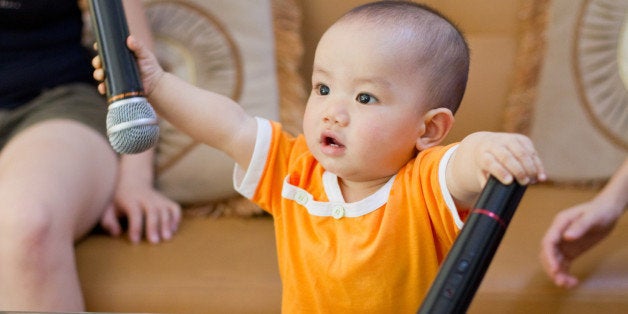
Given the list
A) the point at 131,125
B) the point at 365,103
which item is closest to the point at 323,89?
the point at 365,103

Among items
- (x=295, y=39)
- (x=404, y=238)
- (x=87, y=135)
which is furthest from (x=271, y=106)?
(x=404, y=238)

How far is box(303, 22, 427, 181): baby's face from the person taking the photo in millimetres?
594

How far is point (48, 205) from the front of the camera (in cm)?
83

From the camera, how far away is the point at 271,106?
1066mm

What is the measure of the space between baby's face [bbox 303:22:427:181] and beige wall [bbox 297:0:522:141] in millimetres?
426

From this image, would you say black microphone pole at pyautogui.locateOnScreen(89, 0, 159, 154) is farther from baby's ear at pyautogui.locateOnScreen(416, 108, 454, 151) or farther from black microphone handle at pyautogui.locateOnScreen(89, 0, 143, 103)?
baby's ear at pyautogui.locateOnScreen(416, 108, 454, 151)

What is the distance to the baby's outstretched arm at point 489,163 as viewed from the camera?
1.56ft

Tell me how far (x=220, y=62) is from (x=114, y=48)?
1.57ft

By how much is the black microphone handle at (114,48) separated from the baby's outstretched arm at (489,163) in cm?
26

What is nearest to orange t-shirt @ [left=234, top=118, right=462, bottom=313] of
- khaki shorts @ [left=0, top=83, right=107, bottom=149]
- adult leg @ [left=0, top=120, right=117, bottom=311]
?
adult leg @ [left=0, top=120, right=117, bottom=311]

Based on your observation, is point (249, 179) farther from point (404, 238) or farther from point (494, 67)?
point (494, 67)

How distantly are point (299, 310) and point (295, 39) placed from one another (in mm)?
503

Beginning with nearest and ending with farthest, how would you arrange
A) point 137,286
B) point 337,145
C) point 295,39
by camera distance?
point 337,145, point 137,286, point 295,39

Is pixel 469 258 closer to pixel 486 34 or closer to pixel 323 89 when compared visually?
pixel 323 89
